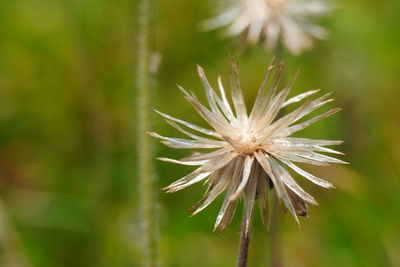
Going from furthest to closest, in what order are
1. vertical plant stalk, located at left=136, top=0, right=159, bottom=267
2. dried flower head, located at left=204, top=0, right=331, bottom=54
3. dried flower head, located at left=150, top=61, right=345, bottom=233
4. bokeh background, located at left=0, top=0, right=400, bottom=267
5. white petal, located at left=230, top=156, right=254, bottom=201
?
bokeh background, located at left=0, top=0, right=400, bottom=267
dried flower head, located at left=204, top=0, right=331, bottom=54
vertical plant stalk, located at left=136, top=0, right=159, bottom=267
dried flower head, located at left=150, top=61, right=345, bottom=233
white petal, located at left=230, top=156, right=254, bottom=201

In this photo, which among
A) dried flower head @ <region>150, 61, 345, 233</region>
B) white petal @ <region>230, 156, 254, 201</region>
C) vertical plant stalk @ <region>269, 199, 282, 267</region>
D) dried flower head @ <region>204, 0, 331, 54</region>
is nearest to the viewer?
white petal @ <region>230, 156, 254, 201</region>

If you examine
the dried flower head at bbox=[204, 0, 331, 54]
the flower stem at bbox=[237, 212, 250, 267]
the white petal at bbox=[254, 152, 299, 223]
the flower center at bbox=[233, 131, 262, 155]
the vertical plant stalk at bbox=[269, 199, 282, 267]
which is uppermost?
the dried flower head at bbox=[204, 0, 331, 54]

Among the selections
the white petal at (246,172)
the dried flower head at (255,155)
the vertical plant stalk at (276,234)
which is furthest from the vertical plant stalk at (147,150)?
the white petal at (246,172)

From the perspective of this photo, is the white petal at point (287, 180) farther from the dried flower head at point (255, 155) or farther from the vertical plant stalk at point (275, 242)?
the vertical plant stalk at point (275, 242)

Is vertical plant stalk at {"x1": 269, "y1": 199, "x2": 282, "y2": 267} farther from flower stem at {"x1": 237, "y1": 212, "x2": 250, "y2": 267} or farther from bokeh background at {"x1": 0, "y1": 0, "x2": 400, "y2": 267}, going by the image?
flower stem at {"x1": 237, "y1": 212, "x2": 250, "y2": 267}

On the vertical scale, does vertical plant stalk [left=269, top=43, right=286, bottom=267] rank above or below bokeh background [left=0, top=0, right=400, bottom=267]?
below

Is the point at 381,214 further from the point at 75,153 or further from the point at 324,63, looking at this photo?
the point at 75,153

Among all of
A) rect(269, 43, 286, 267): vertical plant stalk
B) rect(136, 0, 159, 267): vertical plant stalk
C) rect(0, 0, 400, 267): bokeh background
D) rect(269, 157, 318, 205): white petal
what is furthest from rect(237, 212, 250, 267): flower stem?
rect(0, 0, 400, 267): bokeh background

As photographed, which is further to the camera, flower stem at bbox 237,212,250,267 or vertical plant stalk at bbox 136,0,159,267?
vertical plant stalk at bbox 136,0,159,267
